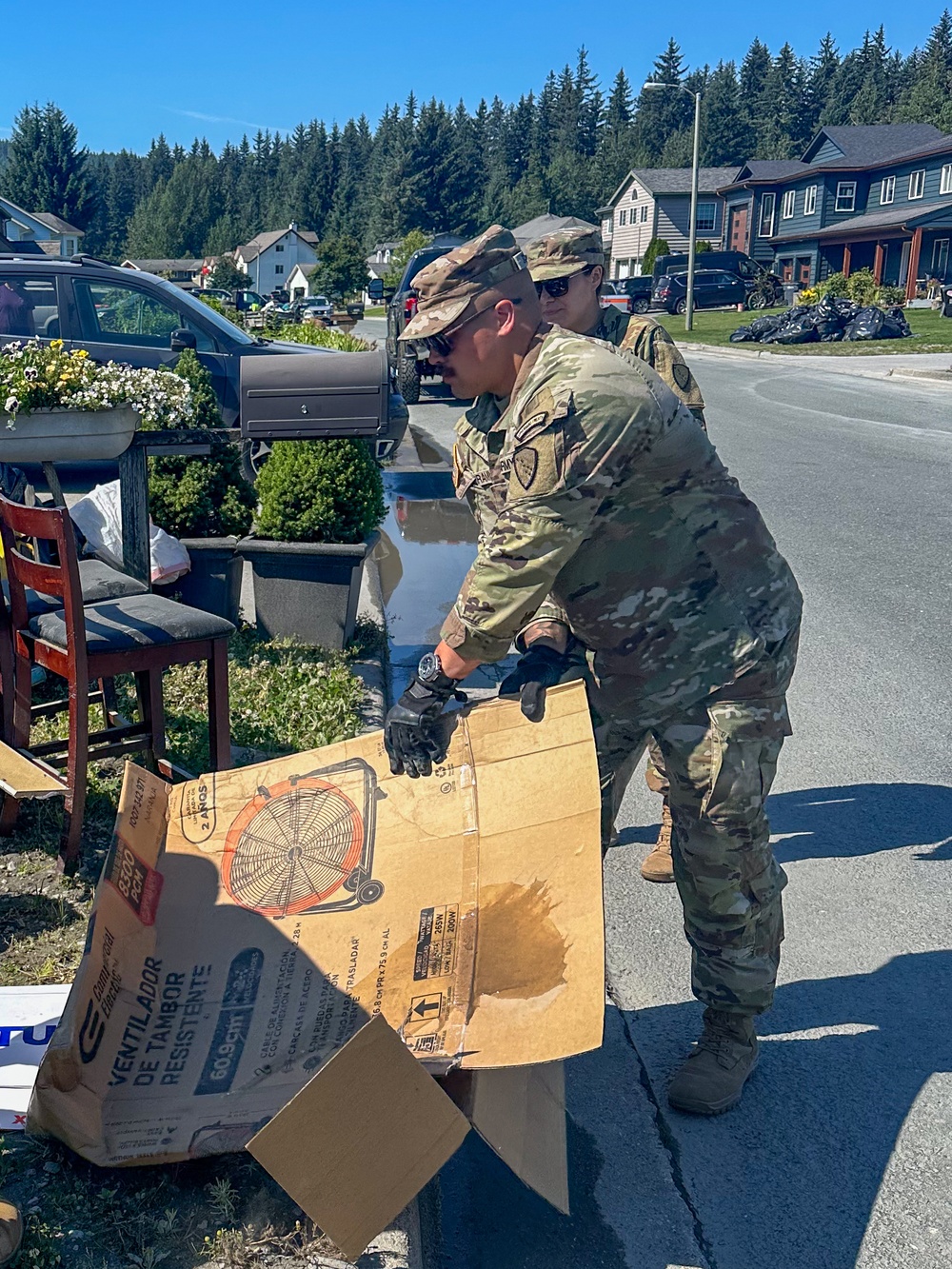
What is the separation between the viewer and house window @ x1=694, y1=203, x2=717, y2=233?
2783 inches

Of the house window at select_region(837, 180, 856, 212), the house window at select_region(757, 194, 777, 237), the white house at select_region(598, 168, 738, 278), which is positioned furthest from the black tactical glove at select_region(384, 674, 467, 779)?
the white house at select_region(598, 168, 738, 278)

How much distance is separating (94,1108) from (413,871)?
82 centimetres

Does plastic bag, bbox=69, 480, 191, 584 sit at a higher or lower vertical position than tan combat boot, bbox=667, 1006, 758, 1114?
higher

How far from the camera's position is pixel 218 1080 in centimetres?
248

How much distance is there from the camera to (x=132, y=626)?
3832 mm

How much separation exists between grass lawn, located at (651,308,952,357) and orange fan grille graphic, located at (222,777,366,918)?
19.5 metres

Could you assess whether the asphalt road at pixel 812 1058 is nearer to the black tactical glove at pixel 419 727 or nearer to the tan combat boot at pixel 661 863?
the tan combat boot at pixel 661 863

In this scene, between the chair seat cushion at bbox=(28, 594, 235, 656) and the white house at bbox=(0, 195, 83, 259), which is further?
the white house at bbox=(0, 195, 83, 259)

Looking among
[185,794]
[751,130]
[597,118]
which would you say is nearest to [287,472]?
[185,794]

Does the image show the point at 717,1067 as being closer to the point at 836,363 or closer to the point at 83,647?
the point at 83,647

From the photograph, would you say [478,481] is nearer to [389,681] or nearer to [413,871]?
[413,871]

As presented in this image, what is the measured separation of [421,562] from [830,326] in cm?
2299

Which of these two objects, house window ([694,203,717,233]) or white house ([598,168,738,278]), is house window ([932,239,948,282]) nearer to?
white house ([598,168,738,278])

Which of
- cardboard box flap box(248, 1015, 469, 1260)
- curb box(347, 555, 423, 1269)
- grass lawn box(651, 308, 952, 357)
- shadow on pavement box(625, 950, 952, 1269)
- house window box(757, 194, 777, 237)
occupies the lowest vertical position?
shadow on pavement box(625, 950, 952, 1269)
